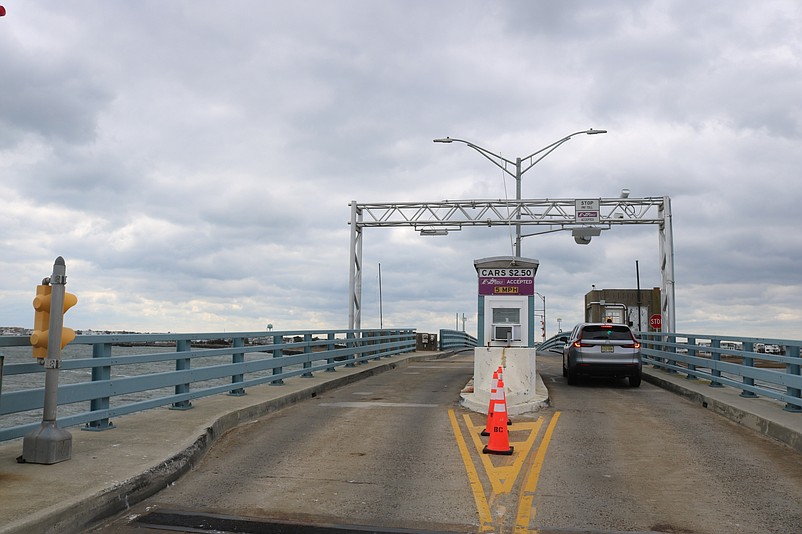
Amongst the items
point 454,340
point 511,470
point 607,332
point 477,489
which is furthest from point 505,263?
point 454,340

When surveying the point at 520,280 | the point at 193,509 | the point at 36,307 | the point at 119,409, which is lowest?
the point at 193,509

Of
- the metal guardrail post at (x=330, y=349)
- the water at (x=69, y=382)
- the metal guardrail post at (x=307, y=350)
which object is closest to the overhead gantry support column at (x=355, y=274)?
the water at (x=69, y=382)

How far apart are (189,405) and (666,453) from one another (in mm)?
7028

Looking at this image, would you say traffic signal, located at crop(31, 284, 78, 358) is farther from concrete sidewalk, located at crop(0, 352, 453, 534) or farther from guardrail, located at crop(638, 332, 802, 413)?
guardrail, located at crop(638, 332, 802, 413)

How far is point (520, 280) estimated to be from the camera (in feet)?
57.8

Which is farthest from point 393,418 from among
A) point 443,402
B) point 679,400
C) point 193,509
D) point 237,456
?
point 679,400

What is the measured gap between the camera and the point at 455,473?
25.4 ft

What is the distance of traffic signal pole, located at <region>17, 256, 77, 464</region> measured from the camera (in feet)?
22.6

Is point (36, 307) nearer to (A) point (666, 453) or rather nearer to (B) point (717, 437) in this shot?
(A) point (666, 453)

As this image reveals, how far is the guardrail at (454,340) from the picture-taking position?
42188mm

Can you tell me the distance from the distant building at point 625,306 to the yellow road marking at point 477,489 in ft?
143

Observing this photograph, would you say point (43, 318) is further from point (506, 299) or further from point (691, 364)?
point (691, 364)

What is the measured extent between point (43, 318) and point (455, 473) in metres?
4.61

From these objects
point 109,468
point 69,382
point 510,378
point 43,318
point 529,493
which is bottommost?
point 69,382
